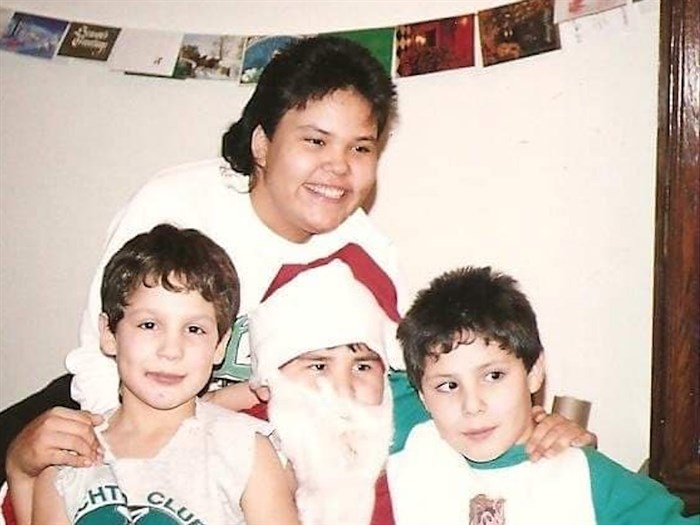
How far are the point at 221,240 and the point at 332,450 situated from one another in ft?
1.54

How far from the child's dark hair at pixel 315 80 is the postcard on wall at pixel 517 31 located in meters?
0.58

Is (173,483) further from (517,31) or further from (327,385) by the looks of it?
(517,31)

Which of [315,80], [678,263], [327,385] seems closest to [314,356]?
[327,385]

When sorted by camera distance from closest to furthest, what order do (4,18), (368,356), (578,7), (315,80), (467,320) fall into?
(467,320) → (368,356) → (315,80) → (578,7) → (4,18)

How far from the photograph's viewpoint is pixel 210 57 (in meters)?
2.63

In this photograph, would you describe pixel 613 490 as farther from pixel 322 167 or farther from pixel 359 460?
pixel 322 167

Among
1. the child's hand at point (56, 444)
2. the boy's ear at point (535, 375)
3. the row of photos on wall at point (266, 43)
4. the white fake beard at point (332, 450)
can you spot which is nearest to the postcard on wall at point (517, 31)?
the row of photos on wall at point (266, 43)

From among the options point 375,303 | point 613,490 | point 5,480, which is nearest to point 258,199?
point 375,303

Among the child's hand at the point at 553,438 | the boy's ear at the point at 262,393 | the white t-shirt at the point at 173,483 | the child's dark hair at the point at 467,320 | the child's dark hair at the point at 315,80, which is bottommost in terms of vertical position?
the white t-shirt at the point at 173,483

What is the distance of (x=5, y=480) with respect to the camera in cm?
172

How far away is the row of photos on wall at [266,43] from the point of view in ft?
7.92

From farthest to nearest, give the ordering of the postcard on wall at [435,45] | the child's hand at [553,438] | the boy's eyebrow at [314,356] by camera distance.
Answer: the postcard on wall at [435,45] → the boy's eyebrow at [314,356] → the child's hand at [553,438]

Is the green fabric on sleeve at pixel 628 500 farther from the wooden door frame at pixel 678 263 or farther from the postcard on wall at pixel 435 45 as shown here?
the postcard on wall at pixel 435 45

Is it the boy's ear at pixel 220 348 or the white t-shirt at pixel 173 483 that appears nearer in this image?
the white t-shirt at pixel 173 483
